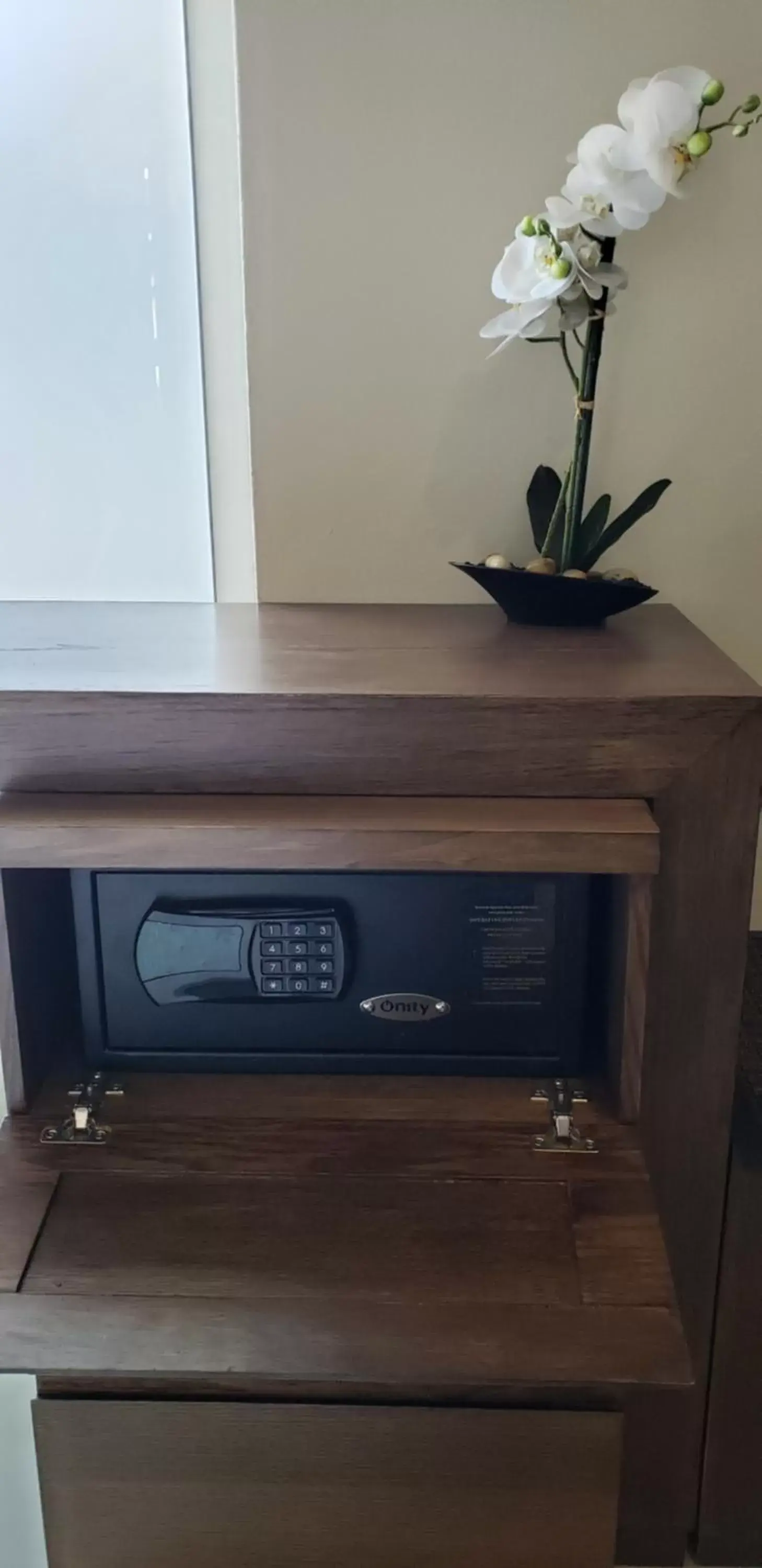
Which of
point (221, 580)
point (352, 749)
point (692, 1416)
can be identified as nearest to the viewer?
point (352, 749)

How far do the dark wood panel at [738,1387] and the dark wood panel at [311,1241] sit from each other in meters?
0.25

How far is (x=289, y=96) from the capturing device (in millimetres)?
1127

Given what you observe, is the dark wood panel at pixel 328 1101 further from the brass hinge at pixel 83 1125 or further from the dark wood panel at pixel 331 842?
the dark wood panel at pixel 331 842

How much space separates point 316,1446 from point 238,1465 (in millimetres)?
66

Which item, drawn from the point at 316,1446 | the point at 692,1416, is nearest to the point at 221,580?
the point at 316,1446

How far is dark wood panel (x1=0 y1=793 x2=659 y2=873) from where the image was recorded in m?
0.84

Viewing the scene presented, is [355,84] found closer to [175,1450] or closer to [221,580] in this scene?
[221,580]

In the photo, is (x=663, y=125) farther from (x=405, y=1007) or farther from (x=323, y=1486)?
(x=323, y=1486)

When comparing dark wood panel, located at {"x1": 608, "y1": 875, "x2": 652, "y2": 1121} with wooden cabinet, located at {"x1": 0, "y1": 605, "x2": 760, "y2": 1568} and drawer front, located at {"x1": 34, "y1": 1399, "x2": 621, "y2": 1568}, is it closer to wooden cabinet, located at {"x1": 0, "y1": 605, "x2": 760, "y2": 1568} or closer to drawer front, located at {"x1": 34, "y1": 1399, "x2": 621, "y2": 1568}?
wooden cabinet, located at {"x1": 0, "y1": 605, "x2": 760, "y2": 1568}

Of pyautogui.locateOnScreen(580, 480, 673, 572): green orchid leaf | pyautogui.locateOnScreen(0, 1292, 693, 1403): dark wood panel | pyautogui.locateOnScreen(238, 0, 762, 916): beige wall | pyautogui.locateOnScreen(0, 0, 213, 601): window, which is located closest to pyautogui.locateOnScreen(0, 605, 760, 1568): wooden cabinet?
pyautogui.locateOnScreen(0, 1292, 693, 1403): dark wood panel

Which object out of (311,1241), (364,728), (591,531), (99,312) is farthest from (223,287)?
(311,1241)

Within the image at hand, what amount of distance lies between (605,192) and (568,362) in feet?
0.51

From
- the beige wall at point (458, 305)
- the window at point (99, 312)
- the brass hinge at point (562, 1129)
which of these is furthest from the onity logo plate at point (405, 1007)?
the window at point (99, 312)

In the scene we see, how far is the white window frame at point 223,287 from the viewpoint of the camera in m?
1.21
